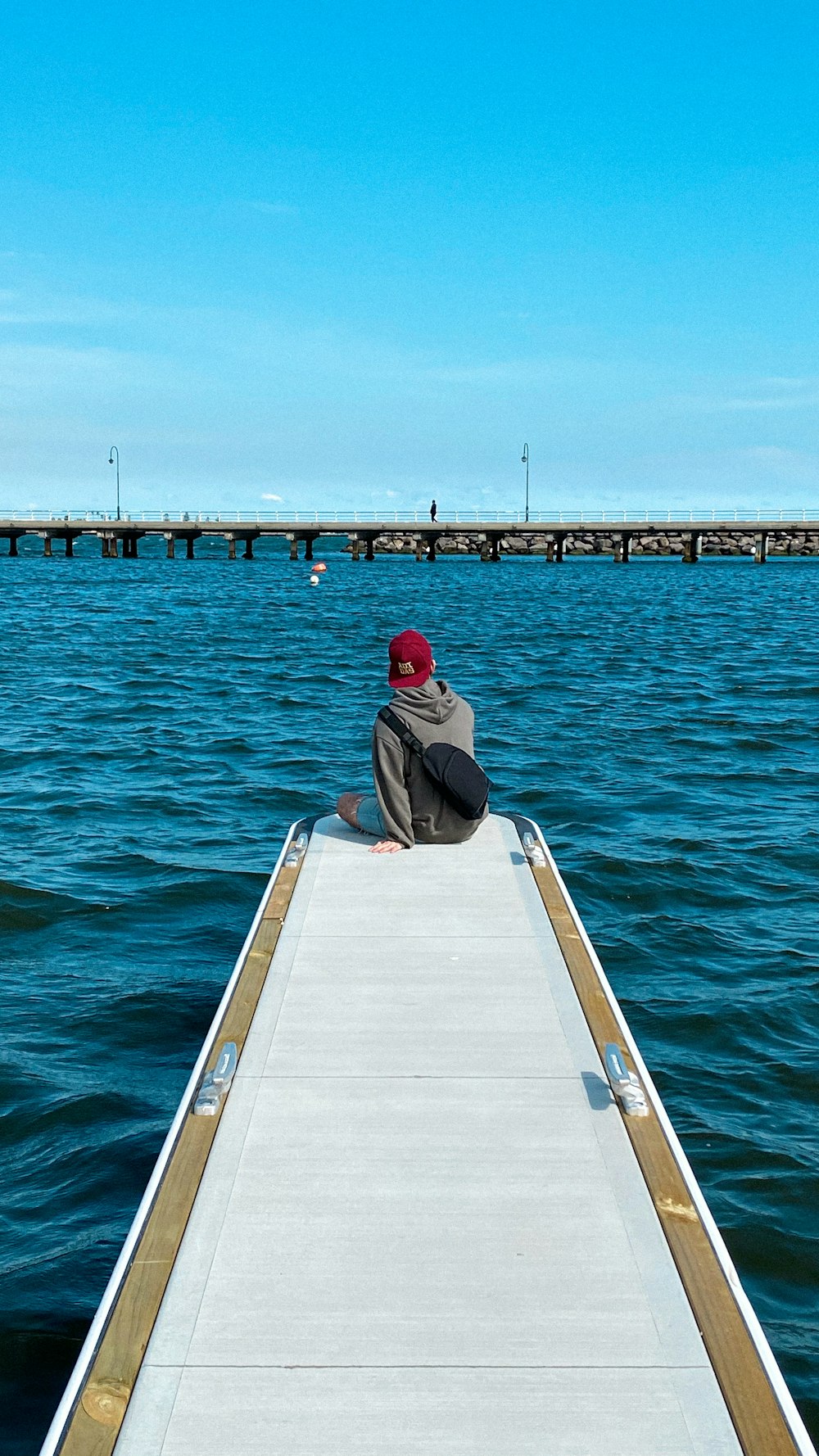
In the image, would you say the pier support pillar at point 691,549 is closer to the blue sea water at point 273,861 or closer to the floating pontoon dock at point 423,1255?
the blue sea water at point 273,861

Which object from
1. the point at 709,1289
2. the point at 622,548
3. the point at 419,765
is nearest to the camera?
the point at 709,1289

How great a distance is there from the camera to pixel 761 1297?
5156 millimetres

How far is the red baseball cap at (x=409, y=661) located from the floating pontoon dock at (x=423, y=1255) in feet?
6.69

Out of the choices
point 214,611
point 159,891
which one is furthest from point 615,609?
point 159,891

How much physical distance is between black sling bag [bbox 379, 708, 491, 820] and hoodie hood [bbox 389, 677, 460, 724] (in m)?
0.07

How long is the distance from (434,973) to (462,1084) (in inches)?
40.6

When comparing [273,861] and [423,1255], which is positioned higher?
[423,1255]

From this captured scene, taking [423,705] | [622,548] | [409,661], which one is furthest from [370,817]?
[622,548]

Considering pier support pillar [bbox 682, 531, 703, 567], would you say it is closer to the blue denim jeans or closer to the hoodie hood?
the blue denim jeans

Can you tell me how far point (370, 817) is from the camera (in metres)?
7.51

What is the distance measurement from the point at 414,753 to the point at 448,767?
207 millimetres

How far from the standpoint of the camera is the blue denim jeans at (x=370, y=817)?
7.46 metres

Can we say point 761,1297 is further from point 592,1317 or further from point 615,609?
point 615,609

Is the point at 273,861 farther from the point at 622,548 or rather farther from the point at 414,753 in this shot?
the point at 622,548
